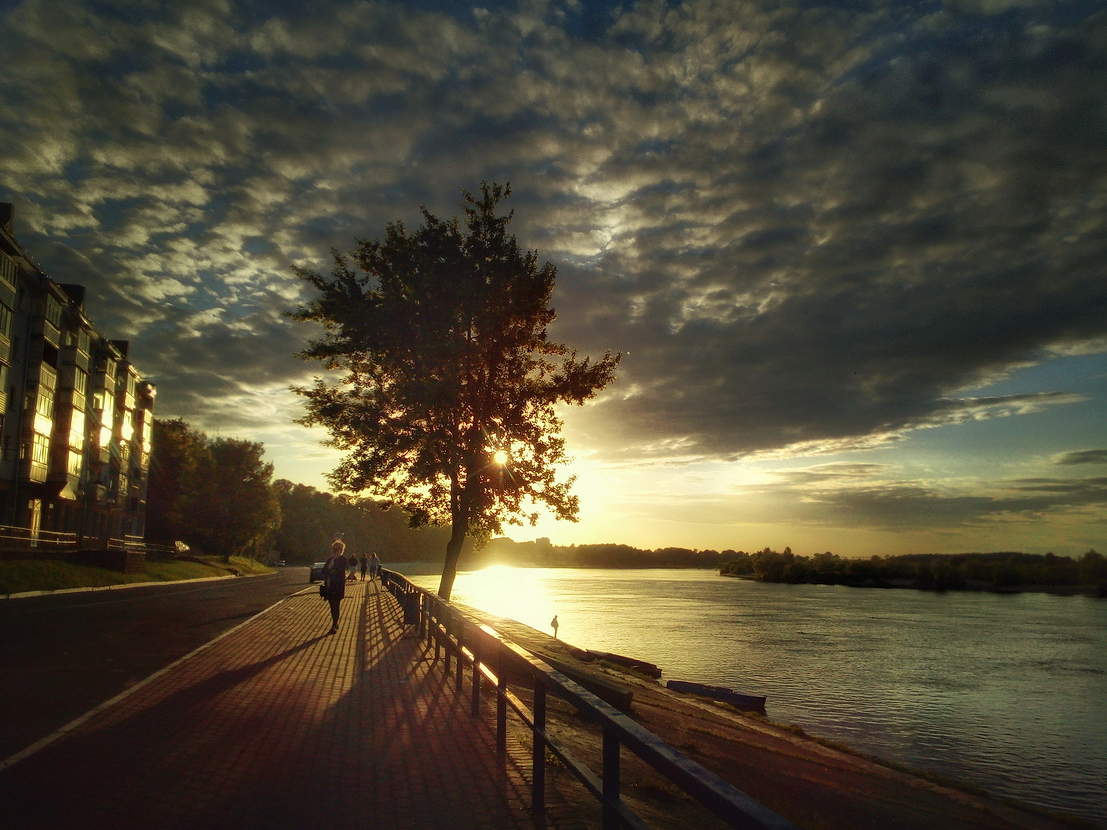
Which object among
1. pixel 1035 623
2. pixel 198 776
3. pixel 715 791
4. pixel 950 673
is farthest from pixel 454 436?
pixel 1035 623

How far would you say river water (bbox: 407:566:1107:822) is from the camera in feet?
49.1

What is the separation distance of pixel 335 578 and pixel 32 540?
26982 millimetres

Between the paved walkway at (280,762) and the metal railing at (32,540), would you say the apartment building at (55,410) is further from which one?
the paved walkway at (280,762)

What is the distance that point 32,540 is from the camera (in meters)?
35.3

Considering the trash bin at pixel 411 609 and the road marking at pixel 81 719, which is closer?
the road marking at pixel 81 719

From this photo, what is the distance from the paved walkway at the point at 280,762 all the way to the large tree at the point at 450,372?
9.16 meters

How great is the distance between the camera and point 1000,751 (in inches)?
631

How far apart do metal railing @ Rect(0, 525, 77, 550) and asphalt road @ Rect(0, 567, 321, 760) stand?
38.7ft

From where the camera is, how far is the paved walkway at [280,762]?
506cm

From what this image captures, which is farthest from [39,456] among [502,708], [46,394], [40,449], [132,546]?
[502,708]

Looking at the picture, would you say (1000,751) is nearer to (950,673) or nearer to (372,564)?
(950,673)

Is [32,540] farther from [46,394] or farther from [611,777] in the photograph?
[611,777]

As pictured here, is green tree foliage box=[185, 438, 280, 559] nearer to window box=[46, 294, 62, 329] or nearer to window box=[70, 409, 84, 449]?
window box=[70, 409, 84, 449]

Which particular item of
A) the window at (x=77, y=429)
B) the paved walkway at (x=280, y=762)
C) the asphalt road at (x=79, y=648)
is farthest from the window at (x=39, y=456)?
the paved walkway at (x=280, y=762)
